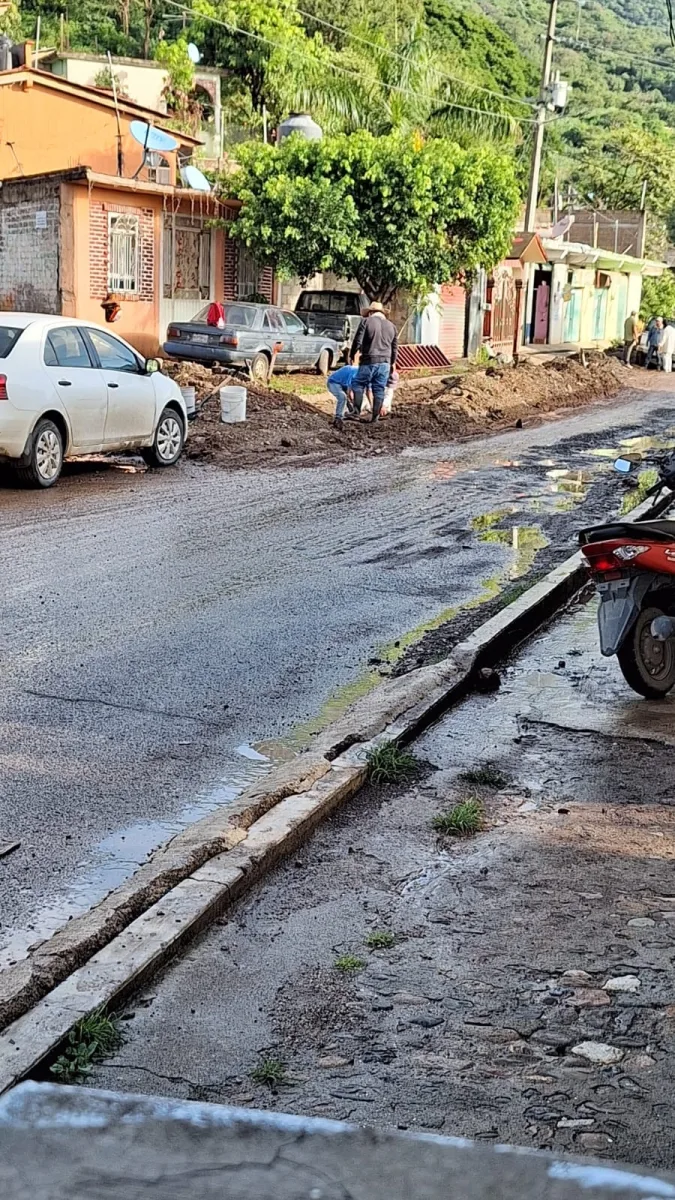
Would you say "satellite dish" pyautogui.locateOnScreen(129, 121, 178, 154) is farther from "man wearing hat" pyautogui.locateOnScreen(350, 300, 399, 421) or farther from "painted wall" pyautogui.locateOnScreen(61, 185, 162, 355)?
"man wearing hat" pyautogui.locateOnScreen(350, 300, 399, 421)

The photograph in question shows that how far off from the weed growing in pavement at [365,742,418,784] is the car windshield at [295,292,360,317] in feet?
87.1

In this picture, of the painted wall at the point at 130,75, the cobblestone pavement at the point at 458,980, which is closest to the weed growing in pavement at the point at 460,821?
the cobblestone pavement at the point at 458,980

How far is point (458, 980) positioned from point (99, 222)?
24.4 metres

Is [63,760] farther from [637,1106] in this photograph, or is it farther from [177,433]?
[177,433]

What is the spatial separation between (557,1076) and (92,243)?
2474 centimetres

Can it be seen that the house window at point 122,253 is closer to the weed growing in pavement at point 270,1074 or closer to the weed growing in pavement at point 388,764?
the weed growing in pavement at point 388,764

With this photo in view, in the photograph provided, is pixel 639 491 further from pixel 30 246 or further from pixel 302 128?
pixel 302 128

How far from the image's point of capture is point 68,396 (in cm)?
1398

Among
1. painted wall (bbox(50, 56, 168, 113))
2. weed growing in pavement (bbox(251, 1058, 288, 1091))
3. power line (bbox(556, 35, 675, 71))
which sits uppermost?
power line (bbox(556, 35, 675, 71))

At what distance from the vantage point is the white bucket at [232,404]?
19859 millimetres

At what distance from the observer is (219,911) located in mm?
4594

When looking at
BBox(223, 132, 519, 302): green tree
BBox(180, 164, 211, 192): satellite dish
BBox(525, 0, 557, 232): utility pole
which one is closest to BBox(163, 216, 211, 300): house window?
Result: BBox(180, 164, 211, 192): satellite dish

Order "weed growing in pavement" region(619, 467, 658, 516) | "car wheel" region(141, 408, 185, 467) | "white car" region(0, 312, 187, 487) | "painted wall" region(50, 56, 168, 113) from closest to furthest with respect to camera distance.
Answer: "white car" region(0, 312, 187, 487) → "weed growing in pavement" region(619, 467, 658, 516) → "car wheel" region(141, 408, 185, 467) → "painted wall" region(50, 56, 168, 113)

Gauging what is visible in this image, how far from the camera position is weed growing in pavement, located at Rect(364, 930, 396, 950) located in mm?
4380
